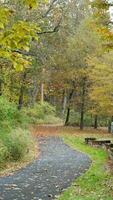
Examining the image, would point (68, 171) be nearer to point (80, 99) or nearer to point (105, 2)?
point (105, 2)

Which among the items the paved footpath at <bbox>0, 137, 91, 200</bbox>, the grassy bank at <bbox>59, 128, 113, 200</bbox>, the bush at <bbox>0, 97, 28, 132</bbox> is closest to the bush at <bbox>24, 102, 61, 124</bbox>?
the bush at <bbox>0, 97, 28, 132</bbox>

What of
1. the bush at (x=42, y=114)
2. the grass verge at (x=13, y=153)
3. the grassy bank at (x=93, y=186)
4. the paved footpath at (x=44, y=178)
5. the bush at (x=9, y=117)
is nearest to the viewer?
the grassy bank at (x=93, y=186)

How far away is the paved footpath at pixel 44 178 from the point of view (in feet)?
36.8

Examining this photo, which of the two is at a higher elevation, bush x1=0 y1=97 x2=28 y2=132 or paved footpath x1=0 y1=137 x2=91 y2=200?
bush x1=0 y1=97 x2=28 y2=132

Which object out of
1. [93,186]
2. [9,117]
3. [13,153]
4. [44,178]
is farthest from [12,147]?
[9,117]

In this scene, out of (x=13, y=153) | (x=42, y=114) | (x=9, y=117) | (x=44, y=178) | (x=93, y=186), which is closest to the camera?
(x=93, y=186)

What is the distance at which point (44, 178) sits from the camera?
1395 cm

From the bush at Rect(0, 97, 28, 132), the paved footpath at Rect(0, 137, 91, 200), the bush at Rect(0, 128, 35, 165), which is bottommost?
the paved footpath at Rect(0, 137, 91, 200)

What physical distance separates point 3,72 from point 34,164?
53.6 feet

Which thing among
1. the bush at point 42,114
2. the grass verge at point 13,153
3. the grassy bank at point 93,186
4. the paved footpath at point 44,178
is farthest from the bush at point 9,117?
the bush at point 42,114

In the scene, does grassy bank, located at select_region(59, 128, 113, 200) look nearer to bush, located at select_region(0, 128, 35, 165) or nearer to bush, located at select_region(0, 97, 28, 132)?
bush, located at select_region(0, 128, 35, 165)

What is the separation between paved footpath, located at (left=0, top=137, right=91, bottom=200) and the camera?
1120 cm

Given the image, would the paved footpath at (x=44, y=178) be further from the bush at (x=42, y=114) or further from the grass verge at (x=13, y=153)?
the bush at (x=42, y=114)

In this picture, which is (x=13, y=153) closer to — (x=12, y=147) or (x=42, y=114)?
(x=12, y=147)
